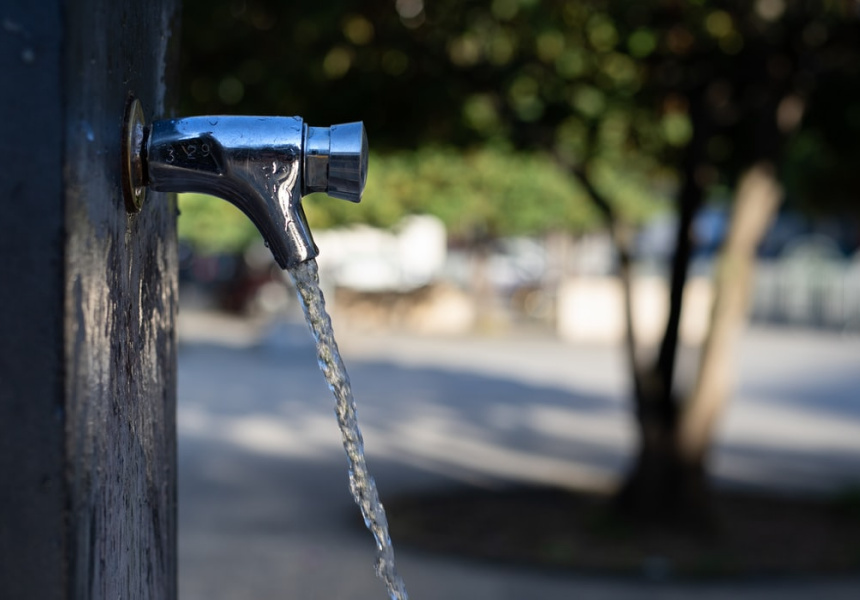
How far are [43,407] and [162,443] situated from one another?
1.58ft

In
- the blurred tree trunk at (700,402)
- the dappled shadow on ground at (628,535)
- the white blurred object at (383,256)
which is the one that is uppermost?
the white blurred object at (383,256)

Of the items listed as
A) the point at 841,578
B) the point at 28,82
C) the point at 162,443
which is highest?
the point at 28,82

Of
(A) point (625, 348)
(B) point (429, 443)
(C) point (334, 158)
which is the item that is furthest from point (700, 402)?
(C) point (334, 158)

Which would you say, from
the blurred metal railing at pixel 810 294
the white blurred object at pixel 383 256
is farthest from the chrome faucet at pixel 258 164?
the blurred metal railing at pixel 810 294

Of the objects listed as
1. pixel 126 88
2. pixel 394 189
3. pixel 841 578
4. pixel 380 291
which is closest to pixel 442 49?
pixel 841 578

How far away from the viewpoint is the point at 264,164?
832 mm

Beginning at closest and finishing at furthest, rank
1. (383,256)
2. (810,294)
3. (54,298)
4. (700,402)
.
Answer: (54,298) → (700,402) → (810,294) → (383,256)

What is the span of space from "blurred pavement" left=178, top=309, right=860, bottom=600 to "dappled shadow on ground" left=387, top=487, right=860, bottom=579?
27 cm

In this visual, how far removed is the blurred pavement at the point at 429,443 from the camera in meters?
6.40

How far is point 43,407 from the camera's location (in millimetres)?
586

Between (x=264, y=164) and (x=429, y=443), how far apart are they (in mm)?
10393

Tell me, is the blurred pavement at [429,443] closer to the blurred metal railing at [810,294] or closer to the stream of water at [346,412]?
the blurred metal railing at [810,294]

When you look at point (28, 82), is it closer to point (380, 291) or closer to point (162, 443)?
point (162, 443)

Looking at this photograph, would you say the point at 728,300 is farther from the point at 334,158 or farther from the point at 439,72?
the point at 334,158
